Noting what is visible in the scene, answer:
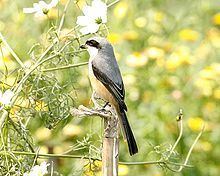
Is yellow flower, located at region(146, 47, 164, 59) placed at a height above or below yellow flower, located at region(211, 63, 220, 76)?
above

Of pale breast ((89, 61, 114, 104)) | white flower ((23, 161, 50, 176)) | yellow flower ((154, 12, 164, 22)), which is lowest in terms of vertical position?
white flower ((23, 161, 50, 176))

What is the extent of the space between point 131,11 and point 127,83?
76 centimetres

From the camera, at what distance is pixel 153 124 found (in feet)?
13.5

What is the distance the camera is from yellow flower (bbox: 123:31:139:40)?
4.50 metres

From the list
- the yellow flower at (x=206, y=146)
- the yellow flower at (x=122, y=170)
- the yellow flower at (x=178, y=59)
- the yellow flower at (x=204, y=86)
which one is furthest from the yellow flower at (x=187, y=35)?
the yellow flower at (x=122, y=170)

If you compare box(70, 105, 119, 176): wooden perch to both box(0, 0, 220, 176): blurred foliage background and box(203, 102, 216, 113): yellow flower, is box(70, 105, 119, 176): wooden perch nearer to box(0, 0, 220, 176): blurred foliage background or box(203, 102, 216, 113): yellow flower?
box(0, 0, 220, 176): blurred foliage background

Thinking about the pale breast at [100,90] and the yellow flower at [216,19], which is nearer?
the pale breast at [100,90]

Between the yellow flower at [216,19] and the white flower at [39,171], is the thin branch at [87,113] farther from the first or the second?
the yellow flower at [216,19]

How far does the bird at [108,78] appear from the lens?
2.72 metres

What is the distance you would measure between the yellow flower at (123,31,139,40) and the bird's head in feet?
5.65

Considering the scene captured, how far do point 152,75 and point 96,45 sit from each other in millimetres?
1639

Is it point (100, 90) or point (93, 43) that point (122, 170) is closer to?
point (100, 90)

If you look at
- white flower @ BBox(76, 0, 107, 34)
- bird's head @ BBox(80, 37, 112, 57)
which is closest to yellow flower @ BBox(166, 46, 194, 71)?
bird's head @ BBox(80, 37, 112, 57)

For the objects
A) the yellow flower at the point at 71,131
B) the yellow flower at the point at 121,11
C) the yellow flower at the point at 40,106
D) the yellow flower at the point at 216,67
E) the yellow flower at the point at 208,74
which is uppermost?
the yellow flower at the point at 121,11
